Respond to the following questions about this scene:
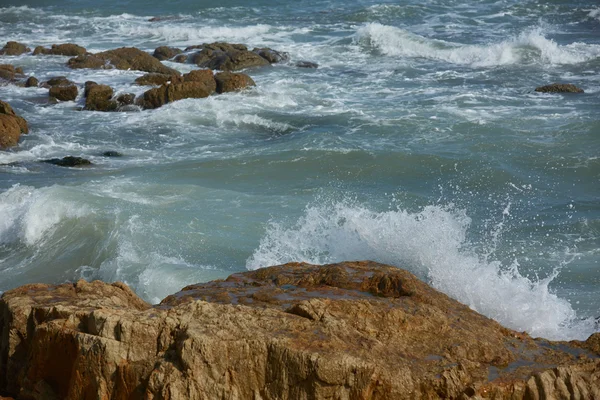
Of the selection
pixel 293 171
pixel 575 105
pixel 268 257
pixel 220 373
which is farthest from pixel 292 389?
pixel 575 105

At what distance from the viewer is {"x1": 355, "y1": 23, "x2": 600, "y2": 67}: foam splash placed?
74.7ft

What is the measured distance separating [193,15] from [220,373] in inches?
1201

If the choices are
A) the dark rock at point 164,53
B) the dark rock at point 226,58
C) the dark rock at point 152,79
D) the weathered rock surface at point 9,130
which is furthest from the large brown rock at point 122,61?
the weathered rock surface at point 9,130

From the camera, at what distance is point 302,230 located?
9.49m

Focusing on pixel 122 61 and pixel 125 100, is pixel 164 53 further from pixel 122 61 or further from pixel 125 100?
pixel 125 100

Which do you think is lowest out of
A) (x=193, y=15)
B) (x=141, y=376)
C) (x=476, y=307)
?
(x=193, y=15)

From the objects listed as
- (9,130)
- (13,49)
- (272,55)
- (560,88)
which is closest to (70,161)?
(9,130)

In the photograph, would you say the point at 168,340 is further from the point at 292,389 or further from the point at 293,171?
the point at 293,171

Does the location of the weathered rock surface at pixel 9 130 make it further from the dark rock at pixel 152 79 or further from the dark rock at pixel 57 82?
the dark rock at pixel 152 79

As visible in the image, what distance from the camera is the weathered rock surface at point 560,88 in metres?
18.5

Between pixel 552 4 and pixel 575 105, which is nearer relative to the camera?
pixel 575 105

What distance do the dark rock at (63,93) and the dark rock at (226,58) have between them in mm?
4788

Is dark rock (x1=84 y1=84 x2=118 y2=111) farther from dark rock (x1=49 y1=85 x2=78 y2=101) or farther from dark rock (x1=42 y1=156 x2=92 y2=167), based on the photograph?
dark rock (x1=42 y1=156 x2=92 y2=167)

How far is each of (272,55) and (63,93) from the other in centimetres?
Result: 690
